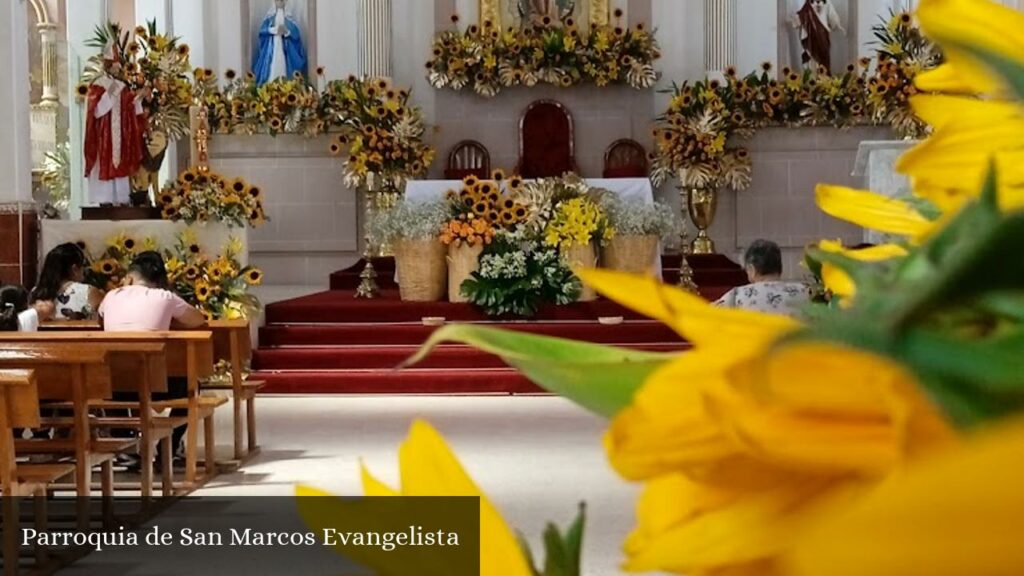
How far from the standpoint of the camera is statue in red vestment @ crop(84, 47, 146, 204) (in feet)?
47.3

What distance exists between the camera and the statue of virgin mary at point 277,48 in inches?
725

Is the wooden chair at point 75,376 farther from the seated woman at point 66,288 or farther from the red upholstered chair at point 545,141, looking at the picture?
the red upholstered chair at point 545,141

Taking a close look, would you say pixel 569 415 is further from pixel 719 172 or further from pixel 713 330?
pixel 713 330

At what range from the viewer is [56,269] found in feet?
31.2

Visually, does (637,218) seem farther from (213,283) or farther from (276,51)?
(276,51)

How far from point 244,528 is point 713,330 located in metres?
6.67

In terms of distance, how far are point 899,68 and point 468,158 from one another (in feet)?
17.8

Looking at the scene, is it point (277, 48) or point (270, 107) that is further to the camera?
point (277, 48)

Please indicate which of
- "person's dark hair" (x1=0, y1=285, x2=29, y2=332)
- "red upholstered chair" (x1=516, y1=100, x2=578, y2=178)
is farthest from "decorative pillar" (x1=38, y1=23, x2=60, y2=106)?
"person's dark hair" (x1=0, y1=285, x2=29, y2=332)

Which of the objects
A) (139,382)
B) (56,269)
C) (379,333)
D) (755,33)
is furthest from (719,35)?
(139,382)

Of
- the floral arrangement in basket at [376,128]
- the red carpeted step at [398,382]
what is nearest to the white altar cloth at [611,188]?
the floral arrangement in basket at [376,128]

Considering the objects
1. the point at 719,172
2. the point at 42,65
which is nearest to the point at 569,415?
the point at 719,172

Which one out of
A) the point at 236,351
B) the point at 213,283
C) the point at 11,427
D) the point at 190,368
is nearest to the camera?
the point at 11,427

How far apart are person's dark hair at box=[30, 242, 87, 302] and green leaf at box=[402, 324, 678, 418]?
9515mm
